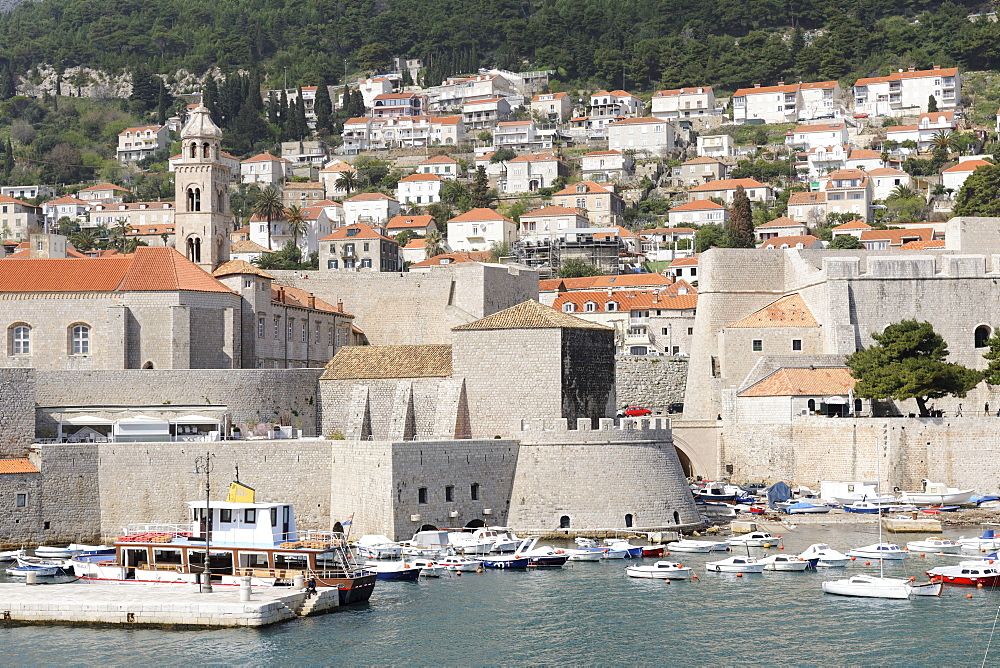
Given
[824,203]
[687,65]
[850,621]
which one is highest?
[687,65]

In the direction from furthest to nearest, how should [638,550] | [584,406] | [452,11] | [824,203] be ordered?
[452,11], [824,203], [584,406], [638,550]

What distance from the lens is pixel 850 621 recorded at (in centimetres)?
3108

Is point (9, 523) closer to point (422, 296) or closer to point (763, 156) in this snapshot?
point (422, 296)

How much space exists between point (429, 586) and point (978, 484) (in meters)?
22.7

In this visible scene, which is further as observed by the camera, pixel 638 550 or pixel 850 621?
pixel 638 550

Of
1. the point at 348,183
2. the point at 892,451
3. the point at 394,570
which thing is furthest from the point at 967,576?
the point at 348,183

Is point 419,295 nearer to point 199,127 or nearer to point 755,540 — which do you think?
point 199,127

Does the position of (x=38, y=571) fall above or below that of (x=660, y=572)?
above

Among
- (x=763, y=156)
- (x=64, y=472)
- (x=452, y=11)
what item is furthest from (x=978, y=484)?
(x=452, y=11)

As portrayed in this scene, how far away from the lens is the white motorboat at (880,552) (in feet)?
124

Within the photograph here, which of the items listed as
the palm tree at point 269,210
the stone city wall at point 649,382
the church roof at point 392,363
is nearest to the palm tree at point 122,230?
the palm tree at point 269,210

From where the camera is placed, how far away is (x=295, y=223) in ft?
333

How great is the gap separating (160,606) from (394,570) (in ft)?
24.0

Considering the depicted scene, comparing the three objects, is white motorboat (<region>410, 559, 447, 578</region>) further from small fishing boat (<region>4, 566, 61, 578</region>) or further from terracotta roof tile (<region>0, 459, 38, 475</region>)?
terracotta roof tile (<region>0, 459, 38, 475</region>)
